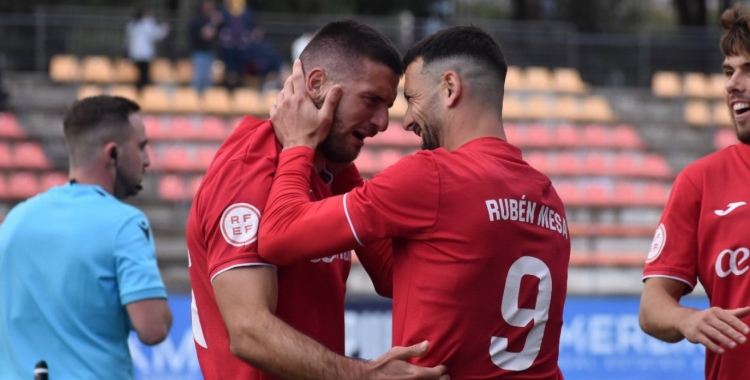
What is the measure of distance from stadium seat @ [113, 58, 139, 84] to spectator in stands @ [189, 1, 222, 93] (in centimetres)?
97

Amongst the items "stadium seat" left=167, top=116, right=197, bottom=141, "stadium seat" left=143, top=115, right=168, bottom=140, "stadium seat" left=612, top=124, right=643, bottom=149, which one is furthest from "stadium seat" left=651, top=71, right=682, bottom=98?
"stadium seat" left=143, top=115, right=168, bottom=140

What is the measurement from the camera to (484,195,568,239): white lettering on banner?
9.94ft

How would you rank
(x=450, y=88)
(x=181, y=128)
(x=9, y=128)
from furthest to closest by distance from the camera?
(x=181, y=128), (x=9, y=128), (x=450, y=88)

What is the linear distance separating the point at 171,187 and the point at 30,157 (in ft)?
6.37

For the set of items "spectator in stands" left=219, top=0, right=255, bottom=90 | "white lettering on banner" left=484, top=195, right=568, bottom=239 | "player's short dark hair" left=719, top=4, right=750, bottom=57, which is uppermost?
"spectator in stands" left=219, top=0, right=255, bottom=90

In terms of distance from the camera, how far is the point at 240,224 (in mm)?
3021

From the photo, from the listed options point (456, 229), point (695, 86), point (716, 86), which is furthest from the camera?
point (716, 86)

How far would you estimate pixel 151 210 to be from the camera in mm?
12609

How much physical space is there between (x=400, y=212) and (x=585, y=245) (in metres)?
9.97

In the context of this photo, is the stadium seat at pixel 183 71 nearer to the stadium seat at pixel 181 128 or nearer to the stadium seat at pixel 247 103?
the stadium seat at pixel 247 103

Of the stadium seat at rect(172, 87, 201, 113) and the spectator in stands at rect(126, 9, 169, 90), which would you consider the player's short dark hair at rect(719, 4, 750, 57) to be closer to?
the stadium seat at rect(172, 87, 201, 113)

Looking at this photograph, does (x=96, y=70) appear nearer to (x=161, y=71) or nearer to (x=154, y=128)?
(x=161, y=71)

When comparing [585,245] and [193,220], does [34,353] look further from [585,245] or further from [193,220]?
[585,245]

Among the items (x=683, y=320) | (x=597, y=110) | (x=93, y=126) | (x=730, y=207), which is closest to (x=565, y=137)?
(x=597, y=110)
